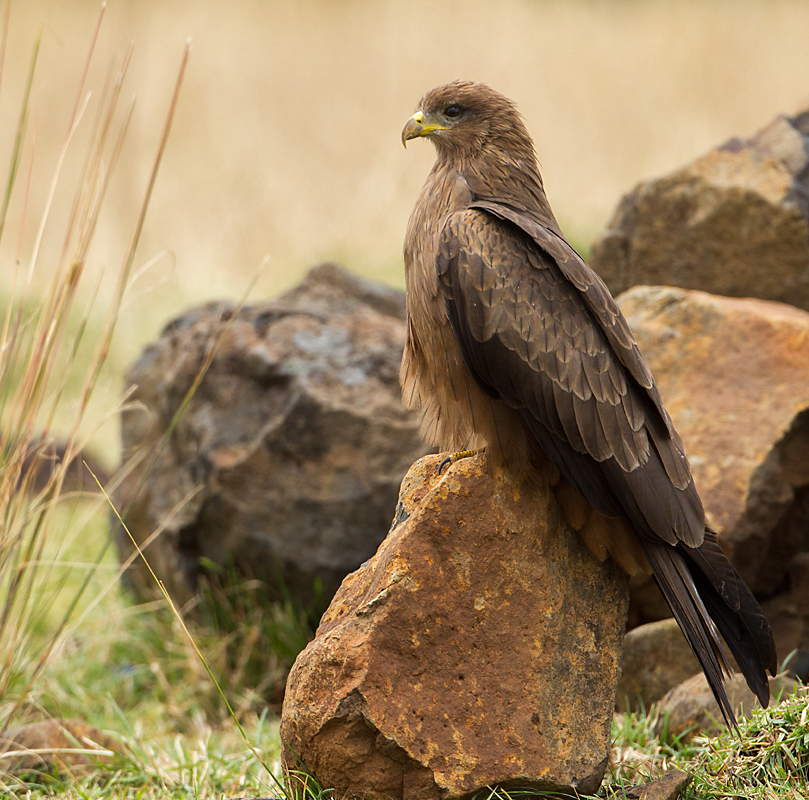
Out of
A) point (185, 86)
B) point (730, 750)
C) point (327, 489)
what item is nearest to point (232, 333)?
point (327, 489)

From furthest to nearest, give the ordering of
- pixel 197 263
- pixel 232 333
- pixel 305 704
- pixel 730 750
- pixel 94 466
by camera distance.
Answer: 1. pixel 197 263
2. pixel 94 466
3. pixel 232 333
4. pixel 730 750
5. pixel 305 704

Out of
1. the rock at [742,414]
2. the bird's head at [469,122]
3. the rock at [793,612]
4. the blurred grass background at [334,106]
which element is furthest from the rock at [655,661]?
the blurred grass background at [334,106]

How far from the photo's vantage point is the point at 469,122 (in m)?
3.40

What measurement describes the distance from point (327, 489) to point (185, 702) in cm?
138

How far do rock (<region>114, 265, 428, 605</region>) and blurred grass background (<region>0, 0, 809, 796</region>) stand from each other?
7423 mm

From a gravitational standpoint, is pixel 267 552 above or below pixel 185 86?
below

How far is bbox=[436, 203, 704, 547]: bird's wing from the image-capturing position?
9.41ft

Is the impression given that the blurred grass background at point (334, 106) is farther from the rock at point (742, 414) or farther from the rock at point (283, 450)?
the rock at point (742, 414)

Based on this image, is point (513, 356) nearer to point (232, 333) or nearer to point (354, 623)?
point (354, 623)

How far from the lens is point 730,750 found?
2.97m

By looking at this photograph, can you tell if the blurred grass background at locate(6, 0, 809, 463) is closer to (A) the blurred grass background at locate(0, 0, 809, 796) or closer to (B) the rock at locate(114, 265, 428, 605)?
(A) the blurred grass background at locate(0, 0, 809, 796)

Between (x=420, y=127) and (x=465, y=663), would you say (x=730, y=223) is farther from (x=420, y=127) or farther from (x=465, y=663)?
(x=465, y=663)

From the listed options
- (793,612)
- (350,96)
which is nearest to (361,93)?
(350,96)

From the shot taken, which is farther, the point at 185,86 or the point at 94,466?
the point at 185,86
